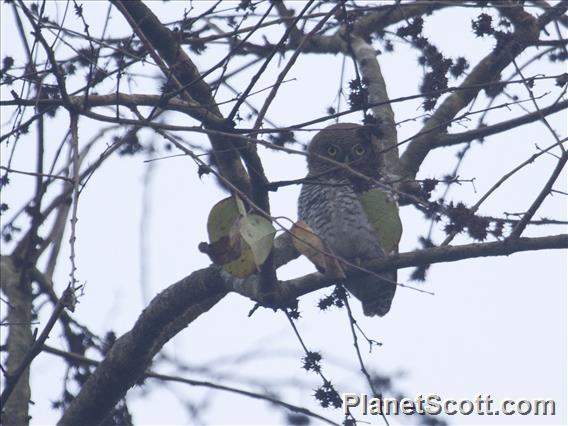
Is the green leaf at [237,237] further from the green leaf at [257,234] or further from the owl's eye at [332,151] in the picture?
the owl's eye at [332,151]

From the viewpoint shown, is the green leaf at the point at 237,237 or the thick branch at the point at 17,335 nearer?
the green leaf at the point at 237,237

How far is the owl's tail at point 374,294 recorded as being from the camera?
258 inches

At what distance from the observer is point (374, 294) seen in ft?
22.0

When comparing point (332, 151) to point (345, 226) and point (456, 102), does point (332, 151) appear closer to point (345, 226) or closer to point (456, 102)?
point (345, 226)

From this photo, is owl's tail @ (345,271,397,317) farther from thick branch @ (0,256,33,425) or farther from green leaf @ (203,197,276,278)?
green leaf @ (203,197,276,278)

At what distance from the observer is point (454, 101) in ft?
20.0

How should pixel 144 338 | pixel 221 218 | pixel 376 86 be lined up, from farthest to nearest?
pixel 376 86 < pixel 144 338 < pixel 221 218

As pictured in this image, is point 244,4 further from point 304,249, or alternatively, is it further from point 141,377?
point 141,377

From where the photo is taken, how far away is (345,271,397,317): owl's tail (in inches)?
258

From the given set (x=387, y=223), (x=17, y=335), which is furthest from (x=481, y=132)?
(x=17, y=335)

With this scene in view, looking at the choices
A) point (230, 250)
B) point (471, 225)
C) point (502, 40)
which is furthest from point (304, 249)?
point (502, 40)

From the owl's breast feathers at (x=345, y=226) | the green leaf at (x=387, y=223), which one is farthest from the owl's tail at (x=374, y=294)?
the green leaf at (x=387, y=223)

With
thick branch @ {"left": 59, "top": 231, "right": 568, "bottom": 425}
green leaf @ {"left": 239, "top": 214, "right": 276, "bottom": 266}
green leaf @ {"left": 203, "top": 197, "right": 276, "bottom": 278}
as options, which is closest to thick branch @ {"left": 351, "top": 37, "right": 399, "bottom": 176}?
thick branch @ {"left": 59, "top": 231, "right": 568, "bottom": 425}

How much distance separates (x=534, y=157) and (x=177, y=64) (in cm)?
162
